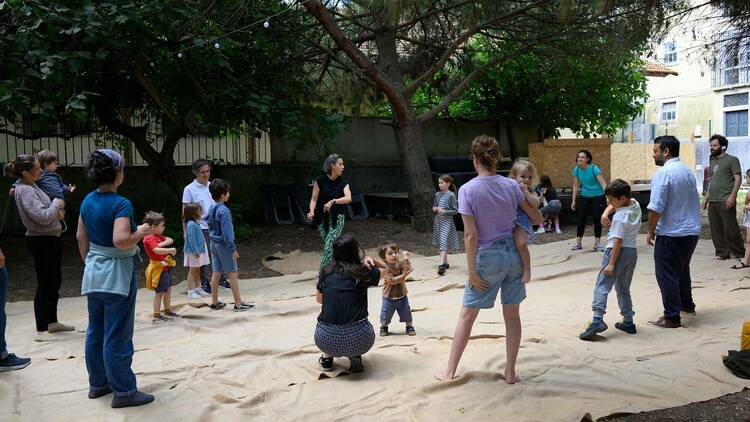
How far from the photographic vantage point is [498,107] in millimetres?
17484

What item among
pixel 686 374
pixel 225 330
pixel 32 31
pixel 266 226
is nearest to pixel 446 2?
pixel 266 226

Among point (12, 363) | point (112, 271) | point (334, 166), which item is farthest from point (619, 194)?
point (12, 363)

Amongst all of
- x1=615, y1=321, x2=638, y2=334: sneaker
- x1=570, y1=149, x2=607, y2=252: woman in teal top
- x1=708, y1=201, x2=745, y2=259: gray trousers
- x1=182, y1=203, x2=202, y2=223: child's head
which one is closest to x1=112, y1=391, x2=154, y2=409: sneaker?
x1=182, y1=203, x2=202, y2=223: child's head

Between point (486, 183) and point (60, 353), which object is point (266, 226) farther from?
point (486, 183)

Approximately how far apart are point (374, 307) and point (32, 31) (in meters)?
5.47

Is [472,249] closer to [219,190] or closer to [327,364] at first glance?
[327,364]

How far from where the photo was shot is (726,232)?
912 centimetres

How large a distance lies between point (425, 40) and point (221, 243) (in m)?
8.31

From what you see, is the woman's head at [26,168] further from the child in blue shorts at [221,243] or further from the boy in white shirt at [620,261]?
the boy in white shirt at [620,261]

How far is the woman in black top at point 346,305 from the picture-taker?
15.4ft

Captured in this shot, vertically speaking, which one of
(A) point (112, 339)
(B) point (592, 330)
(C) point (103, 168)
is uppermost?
(C) point (103, 168)

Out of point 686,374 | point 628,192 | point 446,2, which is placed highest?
point 446,2

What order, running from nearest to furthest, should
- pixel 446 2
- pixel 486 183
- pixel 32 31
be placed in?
1. pixel 486 183
2. pixel 32 31
3. pixel 446 2

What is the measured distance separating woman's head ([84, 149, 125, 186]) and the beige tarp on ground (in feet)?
4.55
